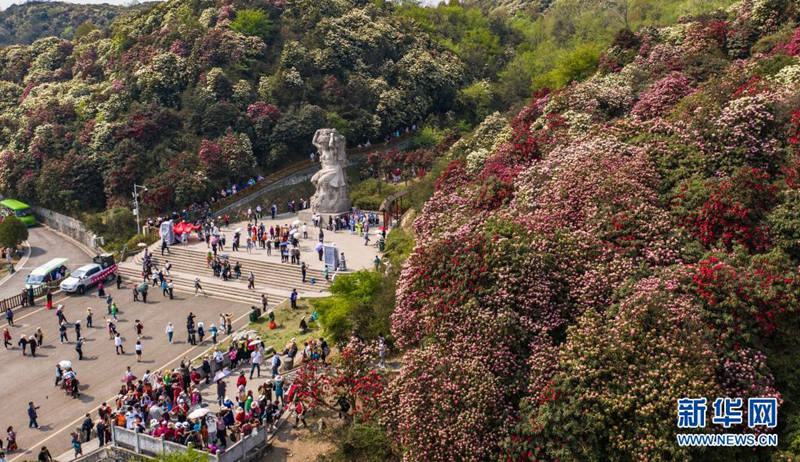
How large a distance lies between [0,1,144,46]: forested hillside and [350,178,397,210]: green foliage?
4131 inches

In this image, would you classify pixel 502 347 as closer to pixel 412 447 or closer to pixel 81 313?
pixel 412 447

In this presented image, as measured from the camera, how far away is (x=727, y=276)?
17.0 metres

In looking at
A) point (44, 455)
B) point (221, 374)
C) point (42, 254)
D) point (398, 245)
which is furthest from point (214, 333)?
point (42, 254)

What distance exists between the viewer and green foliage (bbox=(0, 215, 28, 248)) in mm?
45031

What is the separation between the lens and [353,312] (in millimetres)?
25562

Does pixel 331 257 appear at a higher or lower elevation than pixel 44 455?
higher

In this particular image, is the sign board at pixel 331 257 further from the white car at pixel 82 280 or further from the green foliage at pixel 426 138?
the green foliage at pixel 426 138

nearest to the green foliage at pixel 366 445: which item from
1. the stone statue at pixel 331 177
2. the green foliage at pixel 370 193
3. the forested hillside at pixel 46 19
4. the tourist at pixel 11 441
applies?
the tourist at pixel 11 441

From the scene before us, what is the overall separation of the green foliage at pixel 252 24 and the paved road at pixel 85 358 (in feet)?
109

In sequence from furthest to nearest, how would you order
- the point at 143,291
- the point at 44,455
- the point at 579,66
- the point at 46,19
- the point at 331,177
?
the point at 46,19
the point at 579,66
the point at 331,177
the point at 143,291
the point at 44,455

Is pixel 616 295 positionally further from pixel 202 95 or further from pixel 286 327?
pixel 202 95

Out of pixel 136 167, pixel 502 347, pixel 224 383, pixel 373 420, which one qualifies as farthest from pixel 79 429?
pixel 136 167

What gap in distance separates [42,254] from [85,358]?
21.0m

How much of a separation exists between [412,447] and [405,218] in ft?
79.4
